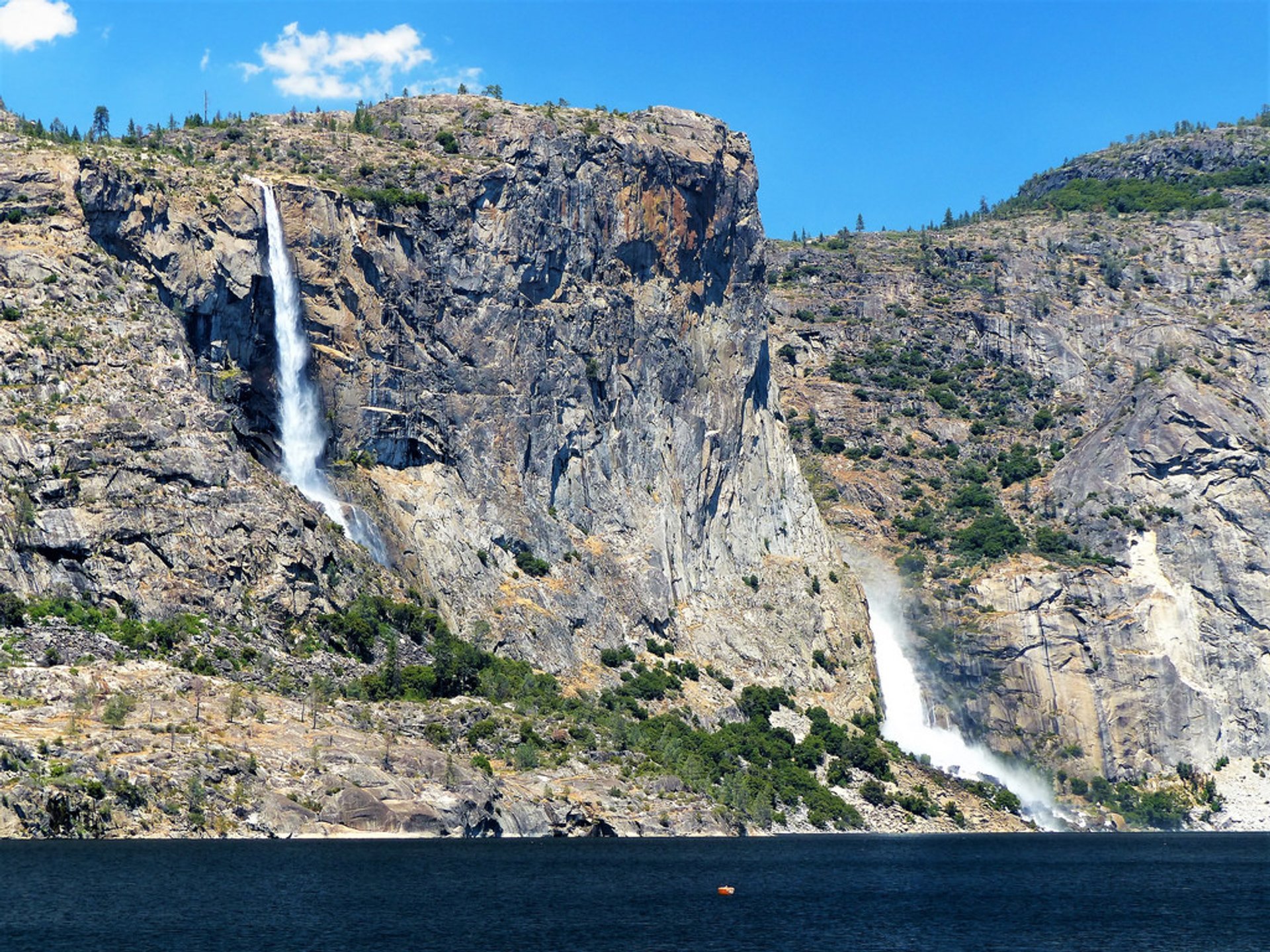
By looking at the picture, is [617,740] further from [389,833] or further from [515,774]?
[389,833]

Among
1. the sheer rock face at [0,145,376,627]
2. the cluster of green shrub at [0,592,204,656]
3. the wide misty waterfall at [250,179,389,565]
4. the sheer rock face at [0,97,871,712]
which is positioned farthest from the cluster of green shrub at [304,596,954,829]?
the cluster of green shrub at [0,592,204,656]

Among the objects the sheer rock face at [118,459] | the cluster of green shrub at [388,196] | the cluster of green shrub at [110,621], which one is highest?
the cluster of green shrub at [388,196]

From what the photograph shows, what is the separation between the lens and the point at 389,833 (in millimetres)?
127938

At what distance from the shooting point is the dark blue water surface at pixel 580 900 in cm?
8494

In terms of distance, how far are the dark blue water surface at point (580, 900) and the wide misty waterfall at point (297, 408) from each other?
150 feet

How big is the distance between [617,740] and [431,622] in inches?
889

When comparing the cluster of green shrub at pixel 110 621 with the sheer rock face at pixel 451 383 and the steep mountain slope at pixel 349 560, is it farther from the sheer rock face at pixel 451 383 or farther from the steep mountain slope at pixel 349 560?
the sheer rock face at pixel 451 383

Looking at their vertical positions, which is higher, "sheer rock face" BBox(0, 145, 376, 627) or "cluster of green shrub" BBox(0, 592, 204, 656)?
"sheer rock face" BBox(0, 145, 376, 627)

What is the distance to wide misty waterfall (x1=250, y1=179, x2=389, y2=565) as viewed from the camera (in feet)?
563

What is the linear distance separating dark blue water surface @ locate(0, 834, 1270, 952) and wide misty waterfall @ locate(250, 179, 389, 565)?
1796 inches

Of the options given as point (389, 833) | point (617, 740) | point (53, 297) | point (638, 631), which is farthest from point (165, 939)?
point (638, 631)

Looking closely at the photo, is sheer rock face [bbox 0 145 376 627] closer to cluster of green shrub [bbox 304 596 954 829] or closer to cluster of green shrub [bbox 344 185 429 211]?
cluster of green shrub [bbox 304 596 954 829]

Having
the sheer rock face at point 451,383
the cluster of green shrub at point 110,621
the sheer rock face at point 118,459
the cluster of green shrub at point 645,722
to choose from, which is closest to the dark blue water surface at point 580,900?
the cluster of green shrub at point 645,722

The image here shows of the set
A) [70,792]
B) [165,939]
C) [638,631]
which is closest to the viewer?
[165,939]
